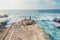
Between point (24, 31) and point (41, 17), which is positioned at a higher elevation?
point (41, 17)

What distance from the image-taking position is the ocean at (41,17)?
2234mm

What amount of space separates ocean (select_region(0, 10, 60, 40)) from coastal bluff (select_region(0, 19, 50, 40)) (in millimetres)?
85

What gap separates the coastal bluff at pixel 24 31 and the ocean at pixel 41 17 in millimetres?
85

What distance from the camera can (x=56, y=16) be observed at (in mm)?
2281

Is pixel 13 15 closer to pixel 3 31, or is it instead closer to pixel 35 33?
pixel 3 31

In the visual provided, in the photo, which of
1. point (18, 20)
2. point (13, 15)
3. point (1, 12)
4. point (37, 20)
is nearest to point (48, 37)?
point (37, 20)

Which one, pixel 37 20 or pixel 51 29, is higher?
pixel 37 20

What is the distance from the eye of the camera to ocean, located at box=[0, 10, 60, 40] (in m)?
2.23

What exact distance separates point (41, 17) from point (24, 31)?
1.51 ft

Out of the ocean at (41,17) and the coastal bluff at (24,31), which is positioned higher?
the ocean at (41,17)

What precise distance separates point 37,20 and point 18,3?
0.56 m

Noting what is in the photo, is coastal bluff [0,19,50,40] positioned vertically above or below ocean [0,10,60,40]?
below

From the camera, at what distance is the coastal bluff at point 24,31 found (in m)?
2.21

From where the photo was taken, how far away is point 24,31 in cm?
225
